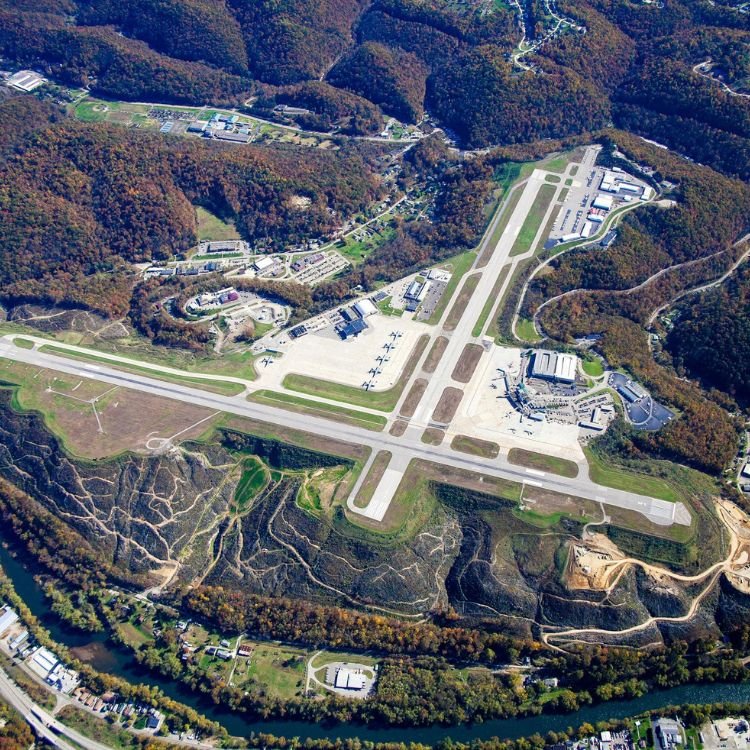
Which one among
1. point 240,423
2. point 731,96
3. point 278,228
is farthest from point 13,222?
point 731,96

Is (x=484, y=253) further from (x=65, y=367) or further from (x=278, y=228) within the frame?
(x=65, y=367)

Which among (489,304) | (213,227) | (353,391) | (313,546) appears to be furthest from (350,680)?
Answer: (213,227)

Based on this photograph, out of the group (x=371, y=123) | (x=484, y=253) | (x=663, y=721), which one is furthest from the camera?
(x=371, y=123)

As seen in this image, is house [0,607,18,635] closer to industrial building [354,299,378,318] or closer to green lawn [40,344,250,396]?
green lawn [40,344,250,396]

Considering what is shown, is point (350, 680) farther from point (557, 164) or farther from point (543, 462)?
point (557, 164)

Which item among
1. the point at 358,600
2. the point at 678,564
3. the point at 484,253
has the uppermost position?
the point at 484,253

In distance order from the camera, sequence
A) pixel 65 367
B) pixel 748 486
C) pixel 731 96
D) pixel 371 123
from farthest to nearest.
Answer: pixel 371 123
pixel 731 96
pixel 65 367
pixel 748 486
